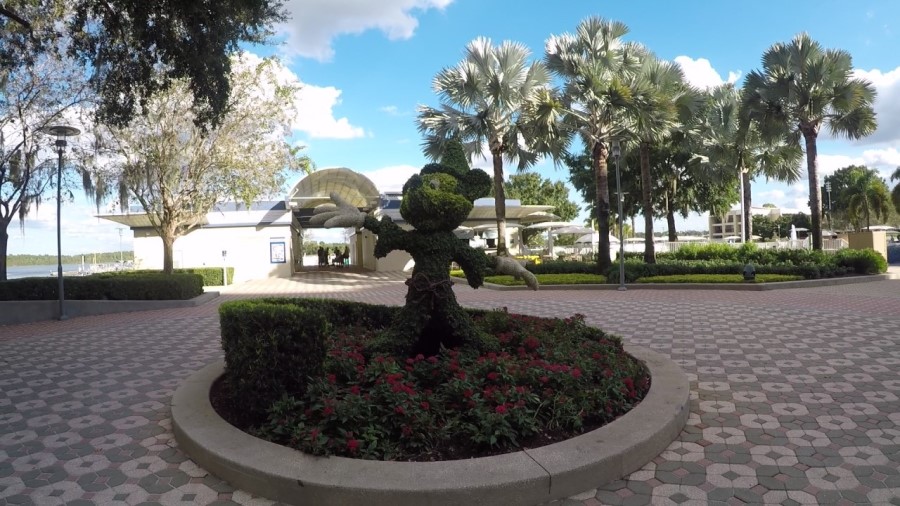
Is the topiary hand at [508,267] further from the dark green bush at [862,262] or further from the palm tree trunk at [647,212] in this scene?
the dark green bush at [862,262]

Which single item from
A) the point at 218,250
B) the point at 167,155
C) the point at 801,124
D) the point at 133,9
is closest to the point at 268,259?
the point at 218,250

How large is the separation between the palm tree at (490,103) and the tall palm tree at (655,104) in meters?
2.78

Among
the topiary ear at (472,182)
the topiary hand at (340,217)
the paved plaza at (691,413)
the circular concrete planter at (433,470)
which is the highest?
the topiary ear at (472,182)

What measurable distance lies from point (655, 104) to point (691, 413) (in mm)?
14112

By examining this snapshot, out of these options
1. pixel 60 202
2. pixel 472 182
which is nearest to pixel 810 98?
pixel 472 182

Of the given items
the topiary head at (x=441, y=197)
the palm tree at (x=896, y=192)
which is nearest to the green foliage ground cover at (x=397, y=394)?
the topiary head at (x=441, y=197)

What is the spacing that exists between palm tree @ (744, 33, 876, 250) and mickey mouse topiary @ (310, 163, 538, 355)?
17.5 m

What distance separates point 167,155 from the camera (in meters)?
15.8

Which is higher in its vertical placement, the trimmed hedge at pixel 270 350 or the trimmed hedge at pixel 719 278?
the trimmed hedge at pixel 270 350

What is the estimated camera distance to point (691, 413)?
14.6 feet

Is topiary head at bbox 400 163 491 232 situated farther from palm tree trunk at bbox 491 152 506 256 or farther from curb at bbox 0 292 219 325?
palm tree trunk at bbox 491 152 506 256

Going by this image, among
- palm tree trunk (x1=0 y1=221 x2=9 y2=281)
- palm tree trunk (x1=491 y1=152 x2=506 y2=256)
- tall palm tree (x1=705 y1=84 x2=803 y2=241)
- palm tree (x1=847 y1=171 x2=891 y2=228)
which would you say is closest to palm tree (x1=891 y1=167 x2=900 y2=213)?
palm tree (x1=847 y1=171 x2=891 y2=228)

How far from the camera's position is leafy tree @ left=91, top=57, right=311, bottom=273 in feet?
50.5

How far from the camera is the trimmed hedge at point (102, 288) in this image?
12391mm
